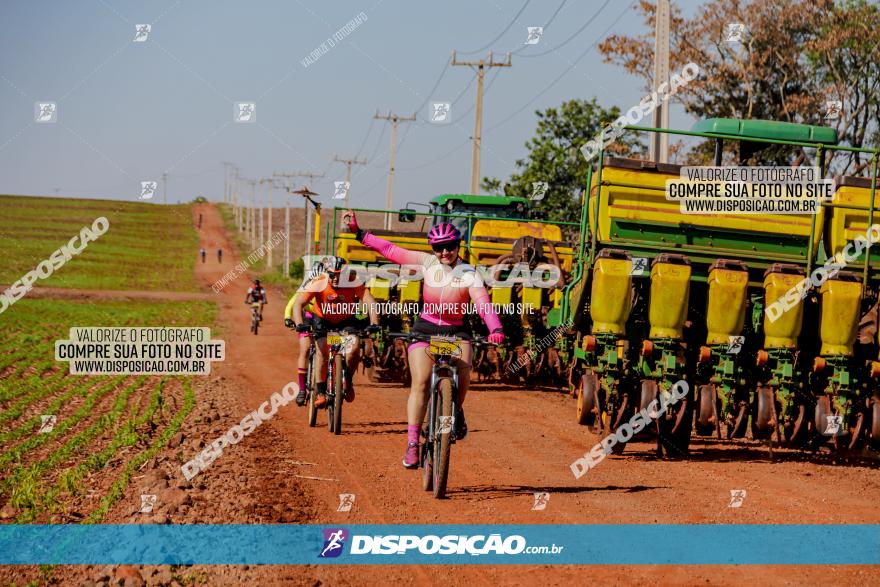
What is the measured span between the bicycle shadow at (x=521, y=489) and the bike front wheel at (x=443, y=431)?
29cm

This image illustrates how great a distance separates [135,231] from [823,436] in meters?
105

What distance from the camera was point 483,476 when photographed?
31.6ft

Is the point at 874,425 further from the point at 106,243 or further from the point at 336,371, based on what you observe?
the point at 106,243

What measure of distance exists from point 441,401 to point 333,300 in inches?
174

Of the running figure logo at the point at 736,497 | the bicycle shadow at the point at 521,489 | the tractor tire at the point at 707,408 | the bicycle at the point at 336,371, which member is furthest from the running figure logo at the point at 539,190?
the running figure logo at the point at 736,497

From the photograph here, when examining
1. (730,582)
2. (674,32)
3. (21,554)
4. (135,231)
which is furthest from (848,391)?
(135,231)

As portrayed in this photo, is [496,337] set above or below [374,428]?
above

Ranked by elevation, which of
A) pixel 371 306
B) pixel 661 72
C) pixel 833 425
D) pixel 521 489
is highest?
pixel 661 72

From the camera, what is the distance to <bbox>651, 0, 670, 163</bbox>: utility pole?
19672 mm

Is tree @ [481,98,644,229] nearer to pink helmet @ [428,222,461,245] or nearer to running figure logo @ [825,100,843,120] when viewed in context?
running figure logo @ [825,100,843,120]

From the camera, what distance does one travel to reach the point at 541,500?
8.47 metres

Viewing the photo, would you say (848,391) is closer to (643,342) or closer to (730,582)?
(643,342)

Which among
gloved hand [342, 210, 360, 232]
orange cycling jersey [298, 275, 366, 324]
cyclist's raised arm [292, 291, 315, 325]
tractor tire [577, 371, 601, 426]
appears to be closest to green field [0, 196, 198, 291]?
cyclist's raised arm [292, 291, 315, 325]

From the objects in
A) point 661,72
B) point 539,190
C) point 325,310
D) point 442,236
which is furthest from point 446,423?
point 539,190
